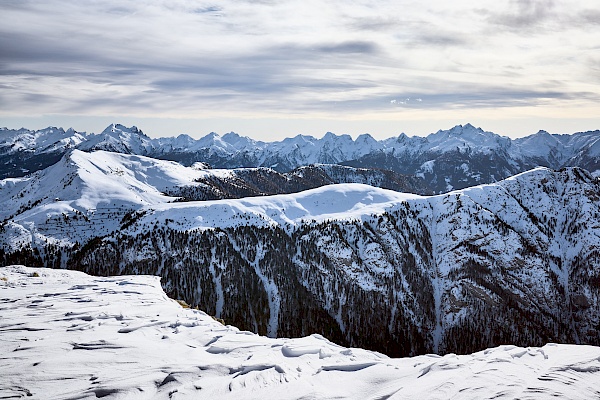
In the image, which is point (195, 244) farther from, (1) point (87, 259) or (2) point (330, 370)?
(2) point (330, 370)

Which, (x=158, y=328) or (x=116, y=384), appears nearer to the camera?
(x=116, y=384)

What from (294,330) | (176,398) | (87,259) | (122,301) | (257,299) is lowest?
(294,330)

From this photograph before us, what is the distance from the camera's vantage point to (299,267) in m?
191

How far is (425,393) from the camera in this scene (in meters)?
14.4

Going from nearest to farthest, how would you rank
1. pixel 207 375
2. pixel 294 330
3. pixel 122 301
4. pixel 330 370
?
1. pixel 207 375
2. pixel 330 370
3. pixel 122 301
4. pixel 294 330

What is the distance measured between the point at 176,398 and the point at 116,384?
329cm

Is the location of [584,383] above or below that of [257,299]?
above

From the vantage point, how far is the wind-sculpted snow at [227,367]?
15.0m

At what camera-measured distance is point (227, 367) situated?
18641 millimetres

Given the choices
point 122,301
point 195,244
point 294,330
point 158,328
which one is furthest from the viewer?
point 195,244

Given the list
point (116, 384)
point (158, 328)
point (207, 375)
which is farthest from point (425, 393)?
point (158, 328)

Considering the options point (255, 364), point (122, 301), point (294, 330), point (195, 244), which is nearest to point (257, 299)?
point (294, 330)

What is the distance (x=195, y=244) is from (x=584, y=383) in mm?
177967

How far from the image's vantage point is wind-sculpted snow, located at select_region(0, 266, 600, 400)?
15.0 meters
